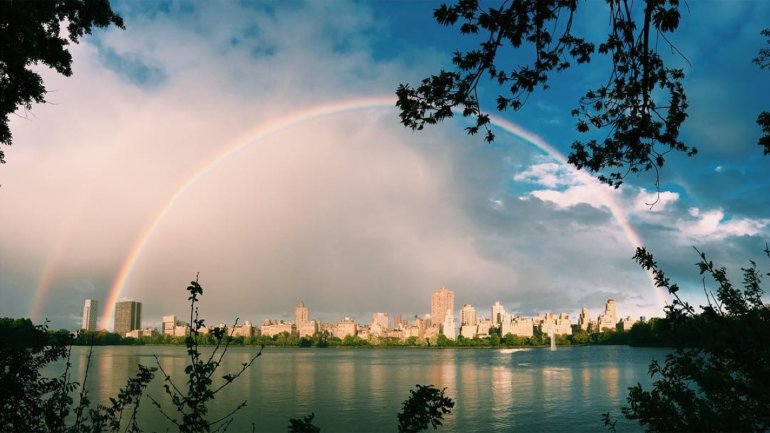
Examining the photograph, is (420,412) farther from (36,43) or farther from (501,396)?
(501,396)

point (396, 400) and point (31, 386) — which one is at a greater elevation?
point (31, 386)

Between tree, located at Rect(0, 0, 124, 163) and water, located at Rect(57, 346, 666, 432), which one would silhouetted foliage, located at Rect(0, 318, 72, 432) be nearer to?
tree, located at Rect(0, 0, 124, 163)

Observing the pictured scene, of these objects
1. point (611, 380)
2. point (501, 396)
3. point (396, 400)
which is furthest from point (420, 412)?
point (611, 380)

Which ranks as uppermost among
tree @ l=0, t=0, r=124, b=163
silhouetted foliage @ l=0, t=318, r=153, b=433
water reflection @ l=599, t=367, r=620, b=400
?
tree @ l=0, t=0, r=124, b=163

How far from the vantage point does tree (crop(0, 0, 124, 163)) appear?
1116cm

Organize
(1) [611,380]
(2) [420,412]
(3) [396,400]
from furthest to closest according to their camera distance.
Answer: (1) [611,380] < (3) [396,400] < (2) [420,412]

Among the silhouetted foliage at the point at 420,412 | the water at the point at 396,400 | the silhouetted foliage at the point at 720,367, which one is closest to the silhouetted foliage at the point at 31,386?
the silhouetted foliage at the point at 420,412

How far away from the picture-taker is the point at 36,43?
11.8 meters

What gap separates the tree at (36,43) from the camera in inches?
439

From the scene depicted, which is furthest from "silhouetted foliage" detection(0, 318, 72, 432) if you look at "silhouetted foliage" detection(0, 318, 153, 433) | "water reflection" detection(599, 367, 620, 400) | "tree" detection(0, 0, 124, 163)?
"water reflection" detection(599, 367, 620, 400)

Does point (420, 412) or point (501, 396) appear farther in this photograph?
point (501, 396)

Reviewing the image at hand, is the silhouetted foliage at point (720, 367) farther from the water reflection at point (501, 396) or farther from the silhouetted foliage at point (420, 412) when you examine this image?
the water reflection at point (501, 396)

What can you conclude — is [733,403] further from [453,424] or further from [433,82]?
[453,424]

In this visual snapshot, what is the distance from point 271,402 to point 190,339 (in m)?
47.7
